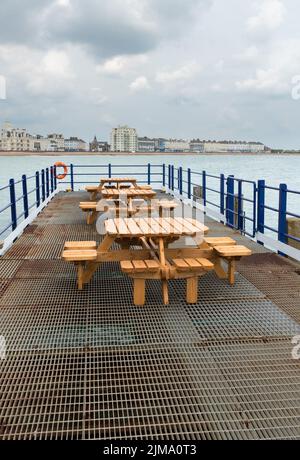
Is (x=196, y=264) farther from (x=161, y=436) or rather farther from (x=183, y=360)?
(x=161, y=436)

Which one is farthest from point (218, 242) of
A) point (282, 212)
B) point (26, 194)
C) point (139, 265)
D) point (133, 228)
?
point (26, 194)

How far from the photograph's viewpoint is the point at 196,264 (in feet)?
16.0

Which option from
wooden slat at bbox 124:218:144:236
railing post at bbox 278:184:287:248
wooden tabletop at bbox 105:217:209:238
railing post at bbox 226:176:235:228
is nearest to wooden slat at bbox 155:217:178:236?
wooden tabletop at bbox 105:217:209:238

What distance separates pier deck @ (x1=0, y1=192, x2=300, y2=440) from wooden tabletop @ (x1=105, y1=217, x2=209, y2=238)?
0.73m

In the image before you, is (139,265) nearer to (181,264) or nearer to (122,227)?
(181,264)

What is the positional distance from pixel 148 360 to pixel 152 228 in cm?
181

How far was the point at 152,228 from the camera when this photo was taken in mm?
5160

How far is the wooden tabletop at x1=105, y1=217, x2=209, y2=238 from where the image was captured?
4.88 m

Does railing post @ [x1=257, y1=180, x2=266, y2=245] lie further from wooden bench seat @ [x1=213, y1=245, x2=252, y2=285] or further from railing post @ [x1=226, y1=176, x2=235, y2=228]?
wooden bench seat @ [x1=213, y1=245, x2=252, y2=285]

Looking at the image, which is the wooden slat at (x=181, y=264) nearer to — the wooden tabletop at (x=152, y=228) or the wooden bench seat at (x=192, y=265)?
the wooden bench seat at (x=192, y=265)

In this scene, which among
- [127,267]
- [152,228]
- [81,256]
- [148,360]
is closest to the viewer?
[148,360]

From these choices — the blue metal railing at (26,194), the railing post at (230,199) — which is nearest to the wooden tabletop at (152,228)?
the blue metal railing at (26,194)
